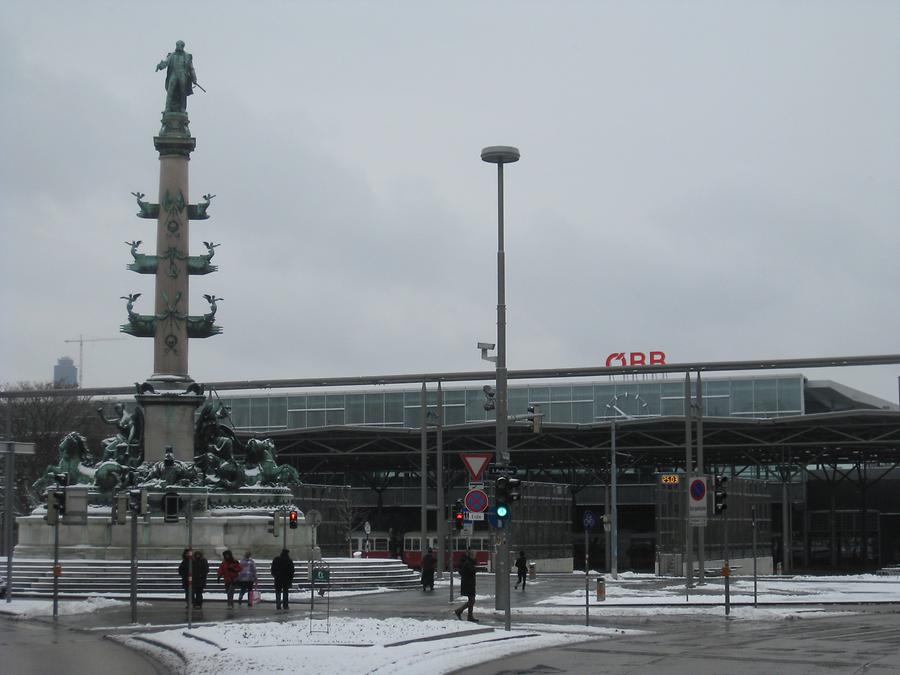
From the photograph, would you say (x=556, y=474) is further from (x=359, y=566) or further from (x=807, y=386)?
(x=359, y=566)

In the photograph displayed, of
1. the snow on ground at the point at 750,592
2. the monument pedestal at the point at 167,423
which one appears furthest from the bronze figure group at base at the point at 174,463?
the snow on ground at the point at 750,592

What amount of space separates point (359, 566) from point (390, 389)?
47.8 meters

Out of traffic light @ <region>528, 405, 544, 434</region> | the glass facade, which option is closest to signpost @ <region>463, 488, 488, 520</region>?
traffic light @ <region>528, 405, 544, 434</region>

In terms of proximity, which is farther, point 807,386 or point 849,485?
point 849,485

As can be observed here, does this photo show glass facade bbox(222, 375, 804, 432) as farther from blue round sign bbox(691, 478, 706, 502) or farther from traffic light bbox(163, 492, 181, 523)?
traffic light bbox(163, 492, 181, 523)

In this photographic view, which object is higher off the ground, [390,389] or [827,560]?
[390,389]

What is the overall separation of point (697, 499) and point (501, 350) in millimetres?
9654

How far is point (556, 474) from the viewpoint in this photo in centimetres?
10925

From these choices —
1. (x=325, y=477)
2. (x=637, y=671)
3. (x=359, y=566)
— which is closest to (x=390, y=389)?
(x=325, y=477)

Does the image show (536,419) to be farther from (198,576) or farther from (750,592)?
(750,592)

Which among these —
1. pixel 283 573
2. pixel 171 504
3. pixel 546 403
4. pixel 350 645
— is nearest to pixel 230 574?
pixel 283 573

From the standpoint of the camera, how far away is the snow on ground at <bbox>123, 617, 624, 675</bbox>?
21.9 m

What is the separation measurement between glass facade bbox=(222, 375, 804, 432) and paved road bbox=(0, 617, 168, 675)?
196 feet

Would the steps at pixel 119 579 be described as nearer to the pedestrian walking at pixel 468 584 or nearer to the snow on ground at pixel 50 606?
the snow on ground at pixel 50 606
